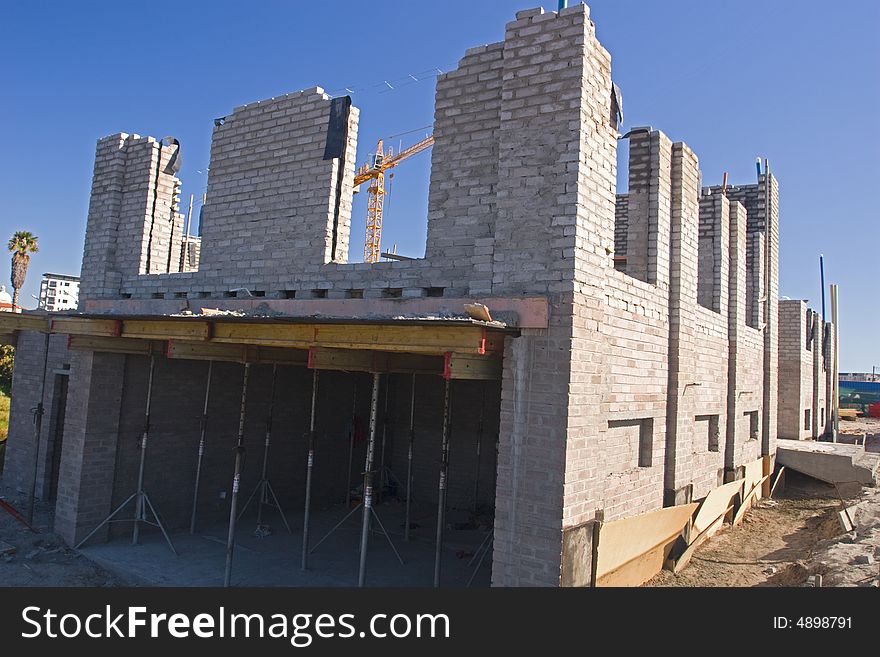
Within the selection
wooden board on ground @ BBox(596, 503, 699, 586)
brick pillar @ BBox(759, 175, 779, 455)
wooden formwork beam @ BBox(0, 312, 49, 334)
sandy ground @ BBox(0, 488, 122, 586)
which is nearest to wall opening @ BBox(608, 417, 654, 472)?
wooden board on ground @ BBox(596, 503, 699, 586)

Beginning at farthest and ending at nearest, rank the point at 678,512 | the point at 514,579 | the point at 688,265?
the point at 688,265 → the point at 678,512 → the point at 514,579

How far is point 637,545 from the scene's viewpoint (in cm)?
790

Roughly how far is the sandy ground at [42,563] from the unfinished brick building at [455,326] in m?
0.43

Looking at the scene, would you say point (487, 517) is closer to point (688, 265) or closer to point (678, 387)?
point (678, 387)

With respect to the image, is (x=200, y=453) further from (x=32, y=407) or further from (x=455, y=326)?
(x=455, y=326)

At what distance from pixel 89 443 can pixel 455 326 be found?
6742mm

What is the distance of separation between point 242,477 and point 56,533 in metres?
2.93

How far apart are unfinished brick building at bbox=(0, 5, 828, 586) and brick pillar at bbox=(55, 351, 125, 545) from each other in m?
0.04

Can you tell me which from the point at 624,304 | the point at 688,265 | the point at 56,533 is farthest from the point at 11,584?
the point at 688,265

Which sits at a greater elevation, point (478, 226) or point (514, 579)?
point (478, 226)

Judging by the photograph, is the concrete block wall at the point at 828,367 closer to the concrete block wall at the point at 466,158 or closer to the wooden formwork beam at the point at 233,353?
the concrete block wall at the point at 466,158

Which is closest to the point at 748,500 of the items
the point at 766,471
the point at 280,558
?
the point at 766,471

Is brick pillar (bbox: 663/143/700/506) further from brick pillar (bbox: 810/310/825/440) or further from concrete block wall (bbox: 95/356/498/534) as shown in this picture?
brick pillar (bbox: 810/310/825/440)

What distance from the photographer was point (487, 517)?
12375 mm
